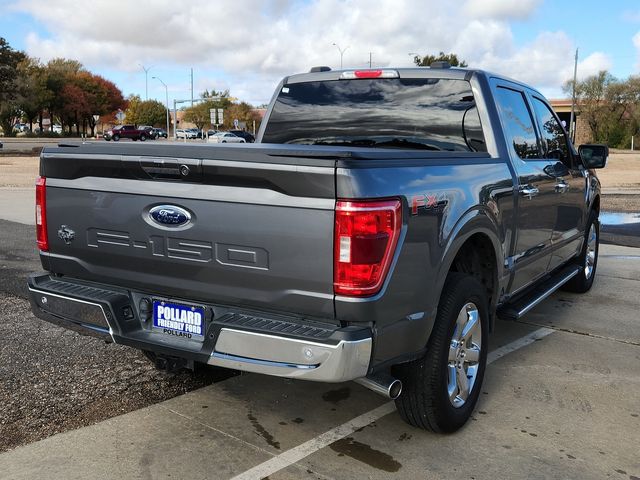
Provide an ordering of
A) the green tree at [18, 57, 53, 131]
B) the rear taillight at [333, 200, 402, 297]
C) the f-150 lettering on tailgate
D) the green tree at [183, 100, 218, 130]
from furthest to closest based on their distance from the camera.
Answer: the green tree at [183, 100, 218, 130] → the green tree at [18, 57, 53, 131] → the f-150 lettering on tailgate → the rear taillight at [333, 200, 402, 297]

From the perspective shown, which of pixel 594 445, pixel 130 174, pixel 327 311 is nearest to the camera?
pixel 327 311

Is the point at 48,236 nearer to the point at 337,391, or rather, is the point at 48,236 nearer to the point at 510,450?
the point at 337,391

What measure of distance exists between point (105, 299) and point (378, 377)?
4.63 feet

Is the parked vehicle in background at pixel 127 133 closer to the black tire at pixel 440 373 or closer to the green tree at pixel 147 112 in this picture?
the green tree at pixel 147 112

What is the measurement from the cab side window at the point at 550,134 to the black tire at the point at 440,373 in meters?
2.25

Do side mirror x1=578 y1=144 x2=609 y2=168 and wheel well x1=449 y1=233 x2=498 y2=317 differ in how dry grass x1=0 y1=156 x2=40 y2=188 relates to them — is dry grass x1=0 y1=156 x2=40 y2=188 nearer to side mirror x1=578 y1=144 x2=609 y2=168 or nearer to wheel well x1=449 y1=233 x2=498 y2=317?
side mirror x1=578 y1=144 x2=609 y2=168

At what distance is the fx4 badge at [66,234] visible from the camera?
3.52 meters

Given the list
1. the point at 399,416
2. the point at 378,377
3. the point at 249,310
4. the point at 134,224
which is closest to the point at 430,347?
the point at 378,377

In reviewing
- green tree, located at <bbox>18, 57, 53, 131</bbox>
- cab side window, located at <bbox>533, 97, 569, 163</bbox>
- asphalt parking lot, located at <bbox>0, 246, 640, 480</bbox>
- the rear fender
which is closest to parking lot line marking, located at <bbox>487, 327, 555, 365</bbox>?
asphalt parking lot, located at <bbox>0, 246, 640, 480</bbox>

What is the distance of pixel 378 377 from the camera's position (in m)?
3.16

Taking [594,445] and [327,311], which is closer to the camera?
[327,311]

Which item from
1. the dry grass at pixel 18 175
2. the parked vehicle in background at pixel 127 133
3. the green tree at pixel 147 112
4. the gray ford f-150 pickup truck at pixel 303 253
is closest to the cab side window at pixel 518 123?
the gray ford f-150 pickup truck at pixel 303 253

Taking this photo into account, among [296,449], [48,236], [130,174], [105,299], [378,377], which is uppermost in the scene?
[130,174]

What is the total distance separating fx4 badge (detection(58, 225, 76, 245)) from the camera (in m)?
3.52
